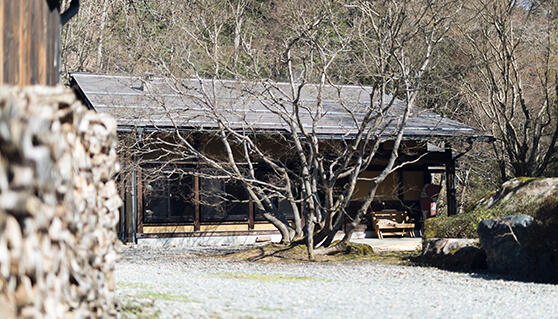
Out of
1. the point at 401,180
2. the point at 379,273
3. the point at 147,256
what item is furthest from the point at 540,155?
the point at 147,256

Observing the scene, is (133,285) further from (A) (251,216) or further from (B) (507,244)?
(A) (251,216)

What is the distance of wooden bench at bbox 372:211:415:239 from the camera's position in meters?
16.2

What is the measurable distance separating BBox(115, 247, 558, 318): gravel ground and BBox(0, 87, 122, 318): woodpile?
0.92 meters

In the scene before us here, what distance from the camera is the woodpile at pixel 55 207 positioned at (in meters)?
2.50

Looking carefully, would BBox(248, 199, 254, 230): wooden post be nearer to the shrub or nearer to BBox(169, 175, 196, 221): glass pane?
BBox(169, 175, 196, 221): glass pane

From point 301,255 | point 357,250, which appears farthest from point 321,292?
point 357,250

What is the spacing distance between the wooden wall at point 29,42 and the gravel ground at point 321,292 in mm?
2050

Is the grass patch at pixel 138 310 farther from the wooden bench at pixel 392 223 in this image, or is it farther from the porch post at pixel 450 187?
the porch post at pixel 450 187

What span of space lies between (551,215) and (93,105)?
10281mm

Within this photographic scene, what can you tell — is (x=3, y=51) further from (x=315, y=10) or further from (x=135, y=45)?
(x=135, y=45)

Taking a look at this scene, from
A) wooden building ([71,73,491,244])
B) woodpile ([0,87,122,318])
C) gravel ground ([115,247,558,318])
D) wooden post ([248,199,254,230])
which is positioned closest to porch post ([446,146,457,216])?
wooden building ([71,73,491,244])

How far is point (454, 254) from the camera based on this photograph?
9.77 meters

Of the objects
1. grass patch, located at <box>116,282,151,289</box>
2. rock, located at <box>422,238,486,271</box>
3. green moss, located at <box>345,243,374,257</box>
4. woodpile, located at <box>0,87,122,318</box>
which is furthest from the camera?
green moss, located at <box>345,243,374,257</box>

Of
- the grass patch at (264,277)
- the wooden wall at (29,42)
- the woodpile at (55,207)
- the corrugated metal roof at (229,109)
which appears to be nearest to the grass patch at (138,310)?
the woodpile at (55,207)
